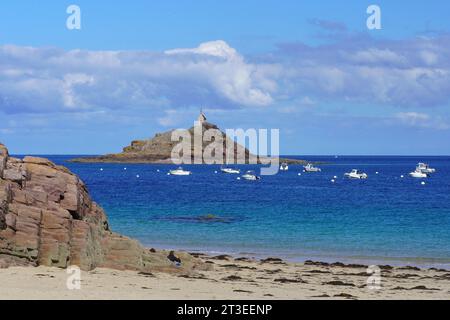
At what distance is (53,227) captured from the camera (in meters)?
27.5

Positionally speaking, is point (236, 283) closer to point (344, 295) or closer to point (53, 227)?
point (344, 295)

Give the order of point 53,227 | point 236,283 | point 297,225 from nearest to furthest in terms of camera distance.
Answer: point 53,227, point 236,283, point 297,225

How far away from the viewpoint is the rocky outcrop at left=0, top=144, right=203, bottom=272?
2666 centimetres

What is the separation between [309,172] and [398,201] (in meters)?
106

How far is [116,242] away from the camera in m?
29.7

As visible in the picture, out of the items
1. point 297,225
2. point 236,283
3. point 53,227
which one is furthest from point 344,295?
point 297,225

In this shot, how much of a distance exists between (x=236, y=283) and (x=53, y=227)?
7.69 metres

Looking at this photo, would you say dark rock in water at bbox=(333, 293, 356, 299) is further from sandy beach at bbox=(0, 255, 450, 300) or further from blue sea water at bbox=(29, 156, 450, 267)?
blue sea water at bbox=(29, 156, 450, 267)

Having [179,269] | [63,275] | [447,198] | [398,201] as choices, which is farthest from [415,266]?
[447,198]

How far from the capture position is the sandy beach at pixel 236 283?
22547 millimetres

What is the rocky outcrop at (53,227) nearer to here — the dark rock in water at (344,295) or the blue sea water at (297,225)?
the dark rock in water at (344,295)

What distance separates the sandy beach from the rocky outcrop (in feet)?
2.42

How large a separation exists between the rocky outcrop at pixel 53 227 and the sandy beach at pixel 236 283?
2.42 feet
